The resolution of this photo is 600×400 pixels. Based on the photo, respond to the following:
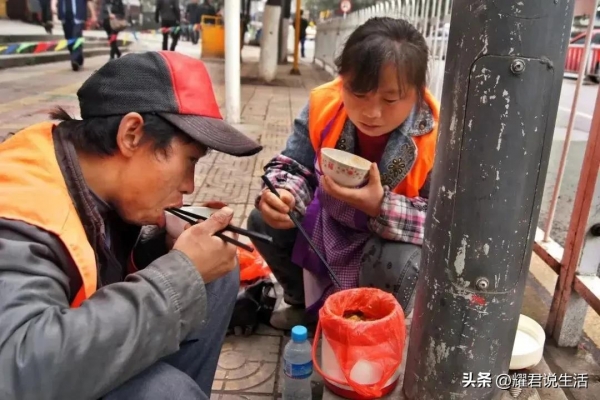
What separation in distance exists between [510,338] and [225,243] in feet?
2.96

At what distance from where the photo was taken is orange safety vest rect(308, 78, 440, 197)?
2.04 m

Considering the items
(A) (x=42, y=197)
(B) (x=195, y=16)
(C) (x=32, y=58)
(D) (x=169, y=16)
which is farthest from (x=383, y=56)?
(B) (x=195, y=16)

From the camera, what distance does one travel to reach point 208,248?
1366mm

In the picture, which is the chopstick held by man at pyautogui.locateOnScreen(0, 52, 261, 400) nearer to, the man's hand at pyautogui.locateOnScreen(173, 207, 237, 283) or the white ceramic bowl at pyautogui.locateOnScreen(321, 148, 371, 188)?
the man's hand at pyautogui.locateOnScreen(173, 207, 237, 283)

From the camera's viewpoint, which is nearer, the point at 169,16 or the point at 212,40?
the point at 169,16

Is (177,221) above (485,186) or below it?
below

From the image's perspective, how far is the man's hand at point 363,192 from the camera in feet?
6.04

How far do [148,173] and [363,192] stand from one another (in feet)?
2.57

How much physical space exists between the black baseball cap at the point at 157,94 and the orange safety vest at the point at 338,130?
787 millimetres

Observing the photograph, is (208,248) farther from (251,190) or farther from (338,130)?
(251,190)

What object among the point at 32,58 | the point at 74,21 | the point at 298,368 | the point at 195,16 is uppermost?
the point at 74,21

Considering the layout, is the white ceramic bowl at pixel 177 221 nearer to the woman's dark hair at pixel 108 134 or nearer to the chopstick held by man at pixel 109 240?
the chopstick held by man at pixel 109 240

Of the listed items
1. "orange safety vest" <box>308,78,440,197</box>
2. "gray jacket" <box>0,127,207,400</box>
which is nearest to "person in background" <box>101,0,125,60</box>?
"orange safety vest" <box>308,78,440,197</box>

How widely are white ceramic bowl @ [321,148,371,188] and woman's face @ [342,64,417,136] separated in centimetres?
17
